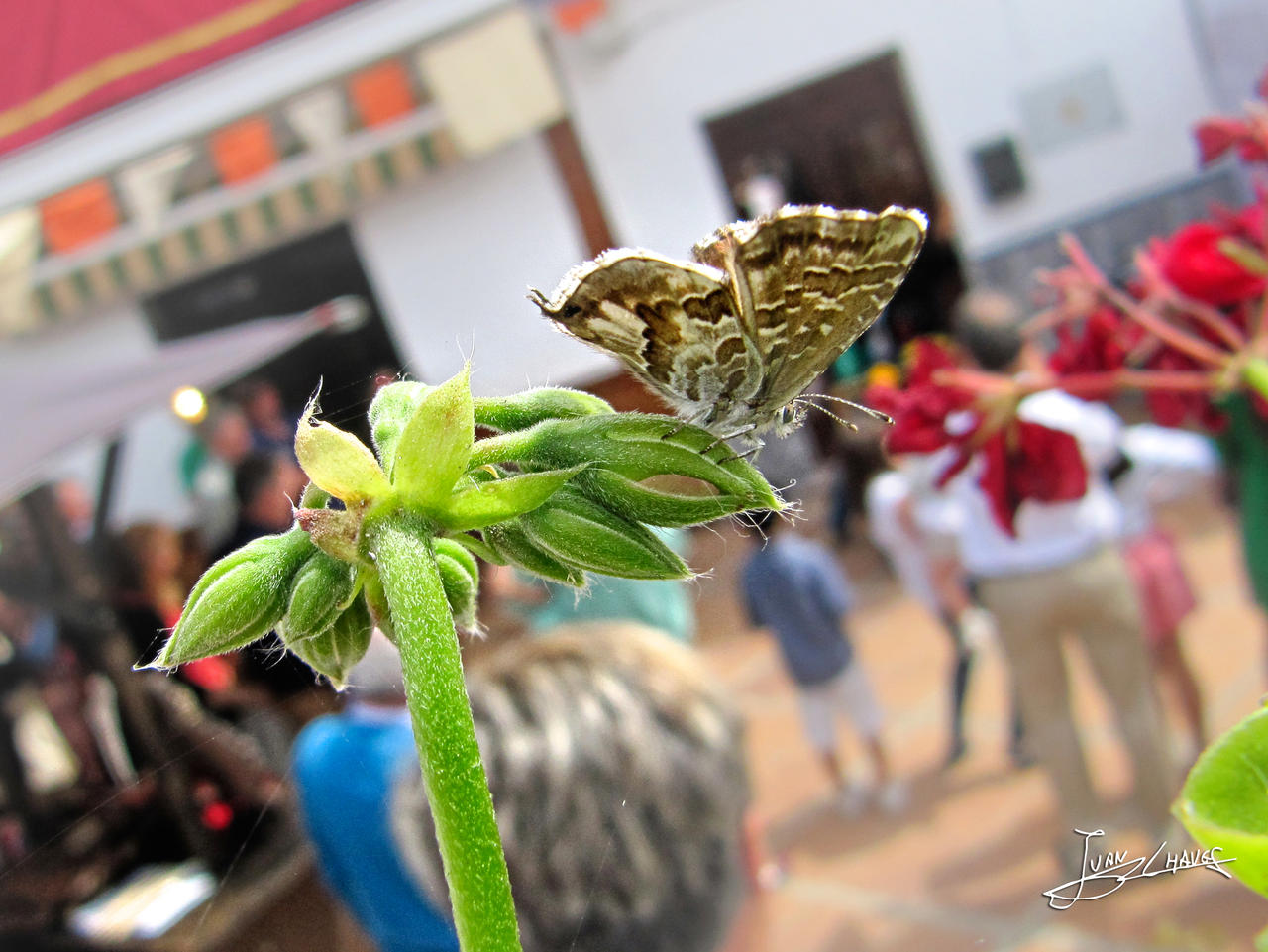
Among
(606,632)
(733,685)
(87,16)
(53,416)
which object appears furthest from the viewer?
(733,685)

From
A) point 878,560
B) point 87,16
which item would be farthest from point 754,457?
point 878,560

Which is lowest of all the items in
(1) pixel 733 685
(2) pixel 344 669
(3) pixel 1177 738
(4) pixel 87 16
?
(1) pixel 733 685

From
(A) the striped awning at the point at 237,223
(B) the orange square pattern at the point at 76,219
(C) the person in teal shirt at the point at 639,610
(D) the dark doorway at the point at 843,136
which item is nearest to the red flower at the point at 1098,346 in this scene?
(C) the person in teal shirt at the point at 639,610

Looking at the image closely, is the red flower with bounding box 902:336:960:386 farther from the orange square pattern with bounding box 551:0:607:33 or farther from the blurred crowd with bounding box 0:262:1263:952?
the orange square pattern with bounding box 551:0:607:33

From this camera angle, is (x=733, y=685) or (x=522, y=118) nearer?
(x=522, y=118)

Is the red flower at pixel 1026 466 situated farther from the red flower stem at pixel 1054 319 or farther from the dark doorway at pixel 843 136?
the dark doorway at pixel 843 136

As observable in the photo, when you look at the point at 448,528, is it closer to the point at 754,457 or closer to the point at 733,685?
the point at 754,457
